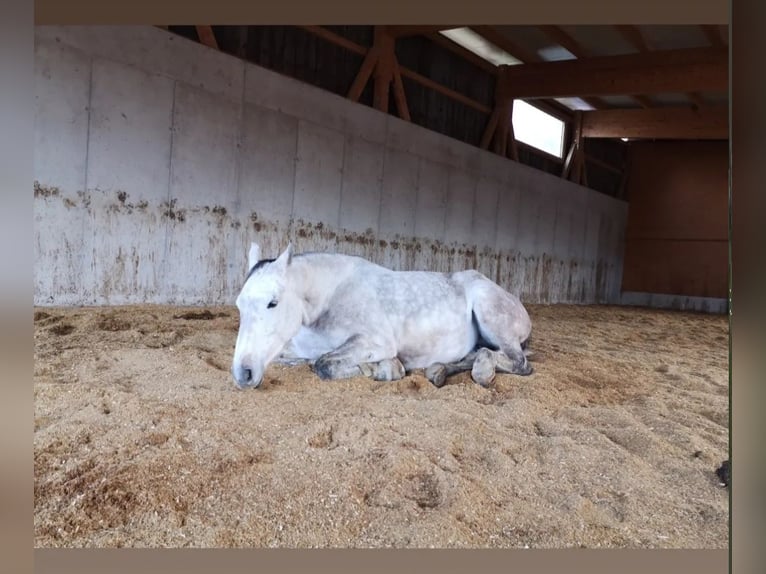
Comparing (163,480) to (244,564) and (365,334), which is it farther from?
(365,334)

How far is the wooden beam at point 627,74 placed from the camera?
24.6 feet

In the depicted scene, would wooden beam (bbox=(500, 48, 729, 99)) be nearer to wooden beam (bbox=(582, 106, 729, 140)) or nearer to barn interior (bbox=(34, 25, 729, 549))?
barn interior (bbox=(34, 25, 729, 549))

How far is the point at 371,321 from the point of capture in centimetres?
315

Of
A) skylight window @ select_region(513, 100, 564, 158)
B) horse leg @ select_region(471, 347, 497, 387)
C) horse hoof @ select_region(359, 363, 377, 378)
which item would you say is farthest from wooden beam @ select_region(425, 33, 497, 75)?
horse hoof @ select_region(359, 363, 377, 378)

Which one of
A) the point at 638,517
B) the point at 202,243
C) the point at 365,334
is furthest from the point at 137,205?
the point at 638,517

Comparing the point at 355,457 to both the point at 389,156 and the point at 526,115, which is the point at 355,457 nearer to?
the point at 389,156

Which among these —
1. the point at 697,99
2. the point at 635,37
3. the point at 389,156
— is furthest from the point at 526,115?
the point at 389,156

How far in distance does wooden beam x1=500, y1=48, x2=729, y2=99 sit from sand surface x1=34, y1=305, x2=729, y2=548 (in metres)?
6.26

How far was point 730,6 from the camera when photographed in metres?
0.68

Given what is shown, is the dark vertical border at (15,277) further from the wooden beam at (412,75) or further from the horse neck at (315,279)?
the wooden beam at (412,75)

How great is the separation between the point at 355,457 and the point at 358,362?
3.74ft

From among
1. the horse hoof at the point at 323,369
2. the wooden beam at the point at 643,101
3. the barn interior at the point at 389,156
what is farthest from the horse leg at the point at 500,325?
the wooden beam at the point at 643,101

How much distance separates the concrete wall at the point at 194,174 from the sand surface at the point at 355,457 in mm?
1159

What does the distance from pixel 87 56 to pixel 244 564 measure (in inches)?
178
